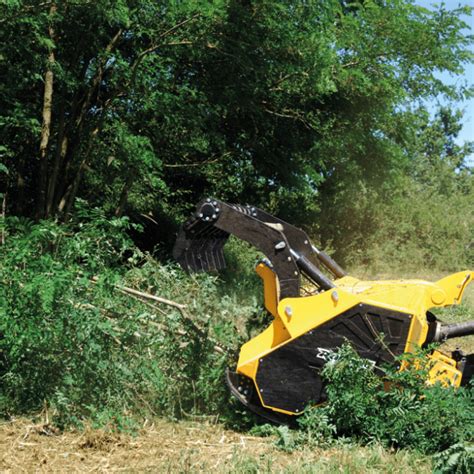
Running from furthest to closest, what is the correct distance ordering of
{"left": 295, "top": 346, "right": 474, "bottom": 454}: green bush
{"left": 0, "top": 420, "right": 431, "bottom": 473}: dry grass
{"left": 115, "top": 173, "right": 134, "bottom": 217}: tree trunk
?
{"left": 115, "top": 173, "right": 134, "bottom": 217}: tree trunk, {"left": 295, "top": 346, "right": 474, "bottom": 454}: green bush, {"left": 0, "top": 420, "right": 431, "bottom": 473}: dry grass

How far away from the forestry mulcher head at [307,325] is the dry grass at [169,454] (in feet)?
1.39

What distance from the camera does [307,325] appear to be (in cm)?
537

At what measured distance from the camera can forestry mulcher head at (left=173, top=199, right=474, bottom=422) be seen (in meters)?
5.31

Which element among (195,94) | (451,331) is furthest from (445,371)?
(195,94)

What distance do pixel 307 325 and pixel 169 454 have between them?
1.35 metres

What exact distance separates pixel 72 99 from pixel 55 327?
23.9ft

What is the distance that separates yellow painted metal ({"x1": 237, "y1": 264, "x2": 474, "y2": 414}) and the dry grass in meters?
0.55

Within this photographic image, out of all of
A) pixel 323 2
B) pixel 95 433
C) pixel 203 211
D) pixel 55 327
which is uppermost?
pixel 323 2

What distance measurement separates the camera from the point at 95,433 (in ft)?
16.8

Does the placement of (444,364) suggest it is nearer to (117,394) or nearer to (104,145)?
(117,394)

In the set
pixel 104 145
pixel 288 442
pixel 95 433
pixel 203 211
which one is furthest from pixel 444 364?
pixel 104 145

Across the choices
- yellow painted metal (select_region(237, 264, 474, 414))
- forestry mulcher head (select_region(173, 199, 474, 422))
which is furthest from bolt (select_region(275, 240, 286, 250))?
yellow painted metal (select_region(237, 264, 474, 414))

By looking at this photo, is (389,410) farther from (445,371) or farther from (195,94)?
(195,94)

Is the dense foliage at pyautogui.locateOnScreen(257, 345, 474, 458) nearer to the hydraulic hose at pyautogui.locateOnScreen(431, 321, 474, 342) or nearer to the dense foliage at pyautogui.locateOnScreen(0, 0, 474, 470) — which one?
the dense foliage at pyautogui.locateOnScreen(0, 0, 474, 470)
